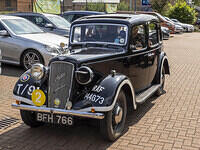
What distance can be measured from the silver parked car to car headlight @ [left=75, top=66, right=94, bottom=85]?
4397mm

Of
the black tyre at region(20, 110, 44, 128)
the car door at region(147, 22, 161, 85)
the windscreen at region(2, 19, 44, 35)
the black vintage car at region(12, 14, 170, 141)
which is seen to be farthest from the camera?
the windscreen at region(2, 19, 44, 35)

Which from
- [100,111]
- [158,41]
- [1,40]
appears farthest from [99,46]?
[1,40]

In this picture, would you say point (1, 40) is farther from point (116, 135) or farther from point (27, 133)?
point (116, 135)

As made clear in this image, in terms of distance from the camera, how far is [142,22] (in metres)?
6.18

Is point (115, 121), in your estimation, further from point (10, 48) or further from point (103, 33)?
point (10, 48)

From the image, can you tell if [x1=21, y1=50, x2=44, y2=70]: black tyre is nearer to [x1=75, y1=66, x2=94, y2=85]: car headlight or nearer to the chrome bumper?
the chrome bumper

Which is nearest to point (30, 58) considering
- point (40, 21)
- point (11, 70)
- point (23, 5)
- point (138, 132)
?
point (11, 70)

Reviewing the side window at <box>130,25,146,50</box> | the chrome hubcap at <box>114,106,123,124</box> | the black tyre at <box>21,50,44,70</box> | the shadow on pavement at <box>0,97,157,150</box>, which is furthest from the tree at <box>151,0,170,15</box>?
the chrome hubcap at <box>114,106,123,124</box>

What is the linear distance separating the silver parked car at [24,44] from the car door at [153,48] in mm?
2871

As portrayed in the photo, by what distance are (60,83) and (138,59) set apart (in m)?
1.95

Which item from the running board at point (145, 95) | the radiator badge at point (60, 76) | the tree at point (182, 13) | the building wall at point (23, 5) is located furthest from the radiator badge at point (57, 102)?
the tree at point (182, 13)

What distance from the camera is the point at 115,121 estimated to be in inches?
184

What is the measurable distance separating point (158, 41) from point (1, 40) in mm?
5118

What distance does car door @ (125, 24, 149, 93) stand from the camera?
5.65 metres
